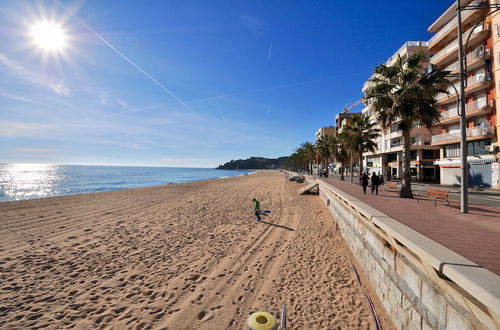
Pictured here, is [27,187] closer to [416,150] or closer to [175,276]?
[175,276]

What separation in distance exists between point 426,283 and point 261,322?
10.6ft

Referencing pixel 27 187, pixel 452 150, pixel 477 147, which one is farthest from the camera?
pixel 27 187

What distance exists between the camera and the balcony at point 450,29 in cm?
2125

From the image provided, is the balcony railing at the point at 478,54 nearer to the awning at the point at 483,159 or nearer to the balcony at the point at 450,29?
the balcony at the point at 450,29

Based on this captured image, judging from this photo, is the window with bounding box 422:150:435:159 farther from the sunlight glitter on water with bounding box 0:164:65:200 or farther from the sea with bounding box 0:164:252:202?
the sunlight glitter on water with bounding box 0:164:65:200

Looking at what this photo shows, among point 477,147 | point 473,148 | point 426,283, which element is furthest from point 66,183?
point 477,147

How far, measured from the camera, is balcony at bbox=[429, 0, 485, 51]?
21.2 m

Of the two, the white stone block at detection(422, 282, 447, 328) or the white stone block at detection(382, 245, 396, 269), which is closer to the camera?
the white stone block at detection(422, 282, 447, 328)

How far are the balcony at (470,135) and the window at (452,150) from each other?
0.82 m

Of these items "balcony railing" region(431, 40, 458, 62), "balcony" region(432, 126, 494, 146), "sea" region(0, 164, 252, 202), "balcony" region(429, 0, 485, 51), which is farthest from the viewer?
"sea" region(0, 164, 252, 202)

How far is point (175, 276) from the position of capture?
6.92 metres

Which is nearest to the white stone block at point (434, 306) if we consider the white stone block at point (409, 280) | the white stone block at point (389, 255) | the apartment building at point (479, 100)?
the white stone block at point (409, 280)

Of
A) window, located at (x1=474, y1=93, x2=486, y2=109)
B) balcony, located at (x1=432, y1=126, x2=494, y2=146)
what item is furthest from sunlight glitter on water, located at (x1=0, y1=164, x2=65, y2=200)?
window, located at (x1=474, y1=93, x2=486, y2=109)

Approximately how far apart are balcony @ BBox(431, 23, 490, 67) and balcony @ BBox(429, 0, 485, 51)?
103 centimetres
